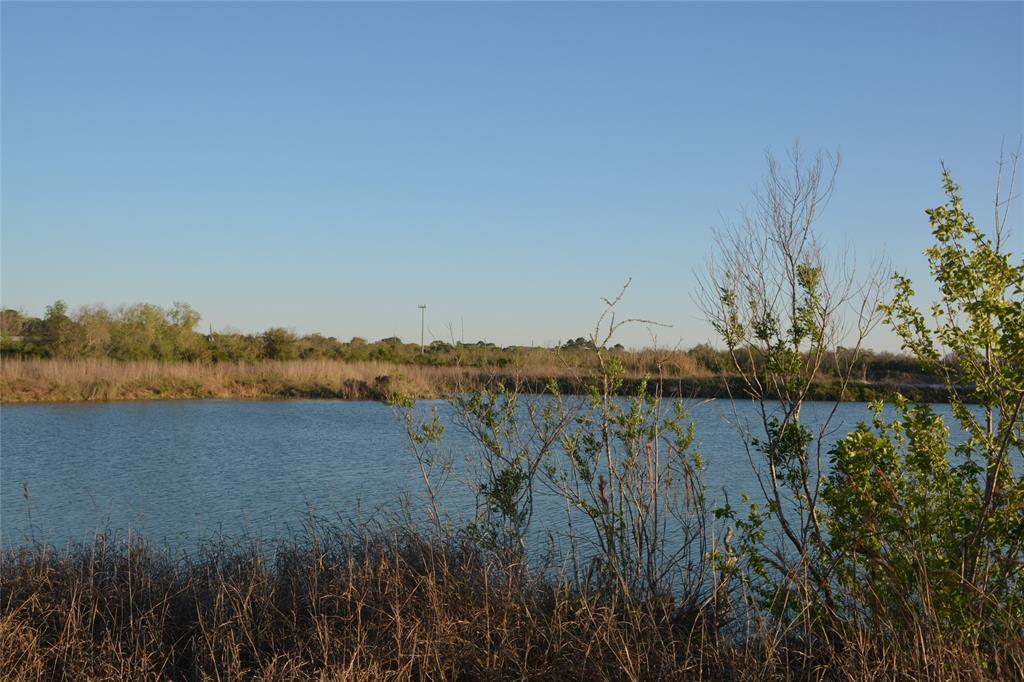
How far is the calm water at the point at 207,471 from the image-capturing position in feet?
37.6

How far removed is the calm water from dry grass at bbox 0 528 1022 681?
1.49m

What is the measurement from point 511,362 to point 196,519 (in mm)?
5794

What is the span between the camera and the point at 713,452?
702 inches

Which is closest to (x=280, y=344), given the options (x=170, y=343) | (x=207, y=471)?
(x=170, y=343)

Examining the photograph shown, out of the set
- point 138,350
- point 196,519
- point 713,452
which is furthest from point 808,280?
point 138,350

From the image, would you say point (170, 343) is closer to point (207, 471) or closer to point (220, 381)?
point (220, 381)

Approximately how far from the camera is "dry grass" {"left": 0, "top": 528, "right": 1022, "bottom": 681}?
520cm

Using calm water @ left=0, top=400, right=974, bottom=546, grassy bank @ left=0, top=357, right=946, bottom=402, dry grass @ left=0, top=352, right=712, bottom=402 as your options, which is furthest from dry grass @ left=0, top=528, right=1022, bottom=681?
grassy bank @ left=0, top=357, right=946, bottom=402

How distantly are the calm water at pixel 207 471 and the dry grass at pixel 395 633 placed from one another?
1.49m

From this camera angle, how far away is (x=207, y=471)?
16.3 meters

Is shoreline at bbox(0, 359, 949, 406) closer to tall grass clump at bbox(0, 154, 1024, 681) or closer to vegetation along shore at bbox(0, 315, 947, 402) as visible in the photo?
vegetation along shore at bbox(0, 315, 947, 402)

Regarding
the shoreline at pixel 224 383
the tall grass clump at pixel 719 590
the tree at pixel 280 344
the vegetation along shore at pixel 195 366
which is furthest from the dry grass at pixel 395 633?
the tree at pixel 280 344

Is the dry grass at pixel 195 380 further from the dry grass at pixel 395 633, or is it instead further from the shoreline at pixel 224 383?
the dry grass at pixel 395 633

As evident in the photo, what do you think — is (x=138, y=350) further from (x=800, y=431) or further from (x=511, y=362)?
(x=800, y=431)
